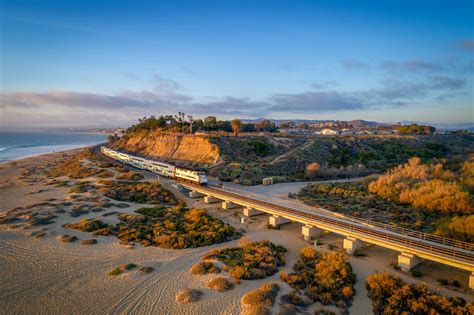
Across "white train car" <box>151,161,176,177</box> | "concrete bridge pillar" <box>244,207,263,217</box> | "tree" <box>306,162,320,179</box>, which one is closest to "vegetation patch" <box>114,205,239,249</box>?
"concrete bridge pillar" <box>244,207,263,217</box>

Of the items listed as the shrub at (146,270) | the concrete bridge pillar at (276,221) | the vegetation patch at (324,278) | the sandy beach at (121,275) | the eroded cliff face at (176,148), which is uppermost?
the eroded cliff face at (176,148)

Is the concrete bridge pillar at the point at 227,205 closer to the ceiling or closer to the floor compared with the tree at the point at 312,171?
closer to the floor

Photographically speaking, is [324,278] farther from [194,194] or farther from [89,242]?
[194,194]

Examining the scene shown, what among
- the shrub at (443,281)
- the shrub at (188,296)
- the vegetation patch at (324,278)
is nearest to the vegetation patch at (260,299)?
the vegetation patch at (324,278)

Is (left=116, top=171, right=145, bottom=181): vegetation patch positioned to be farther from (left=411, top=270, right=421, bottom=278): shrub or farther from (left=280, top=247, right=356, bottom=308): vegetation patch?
(left=411, top=270, right=421, bottom=278): shrub

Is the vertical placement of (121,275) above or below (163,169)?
below

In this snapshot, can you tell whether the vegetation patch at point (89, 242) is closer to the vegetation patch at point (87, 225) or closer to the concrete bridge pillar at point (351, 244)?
the vegetation patch at point (87, 225)

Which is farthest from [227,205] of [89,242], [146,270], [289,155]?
[289,155]

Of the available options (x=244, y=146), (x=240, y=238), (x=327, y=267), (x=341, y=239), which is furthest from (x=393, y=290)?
(x=244, y=146)
